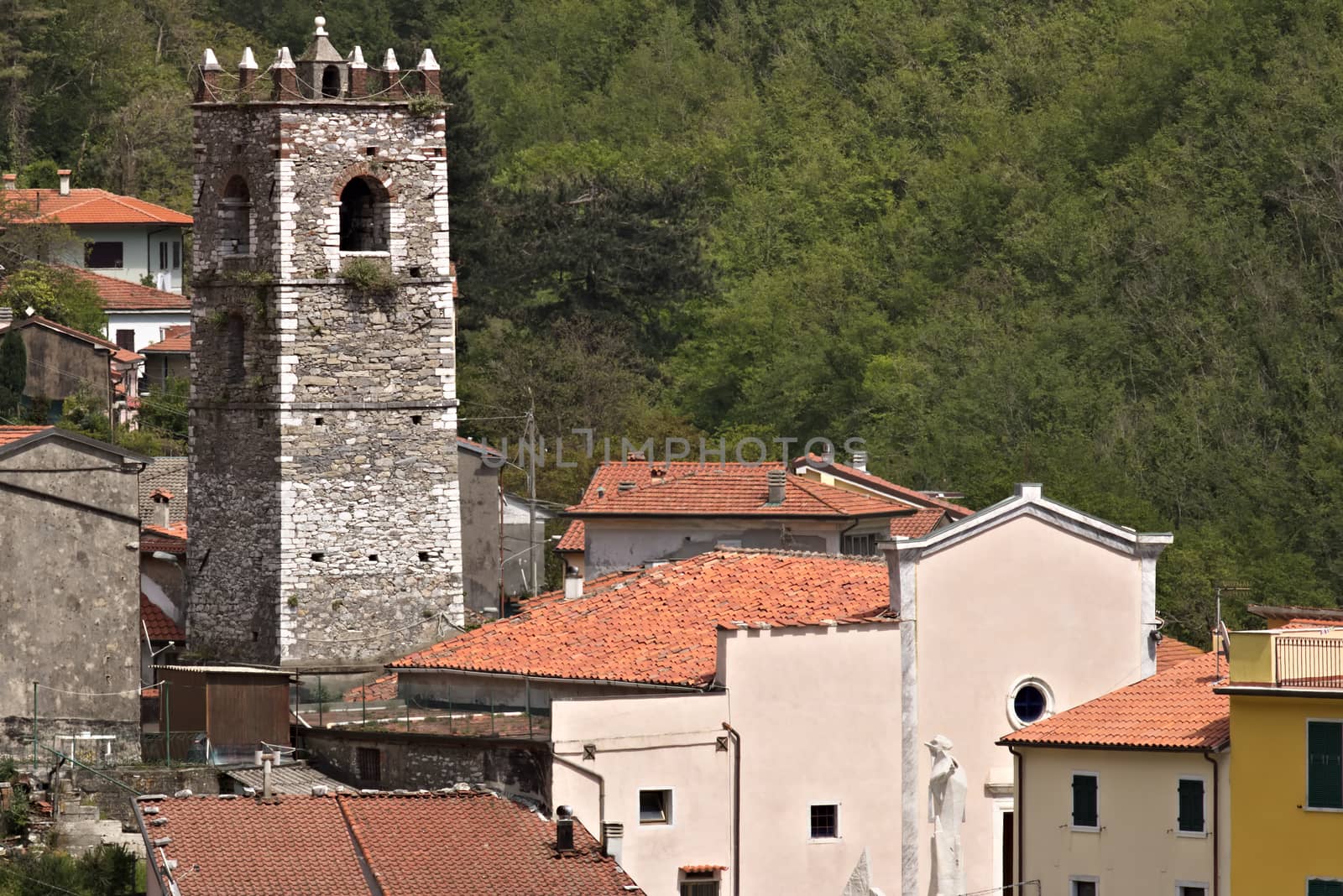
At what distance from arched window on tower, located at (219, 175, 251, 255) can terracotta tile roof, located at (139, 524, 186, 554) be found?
3716 mm

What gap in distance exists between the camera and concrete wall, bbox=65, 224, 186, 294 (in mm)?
69250

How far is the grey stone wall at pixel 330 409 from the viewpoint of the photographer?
122ft

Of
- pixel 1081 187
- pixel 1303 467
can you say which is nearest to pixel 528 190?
pixel 1081 187

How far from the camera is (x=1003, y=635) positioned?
33.8 metres

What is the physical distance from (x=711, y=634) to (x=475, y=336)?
34386 mm

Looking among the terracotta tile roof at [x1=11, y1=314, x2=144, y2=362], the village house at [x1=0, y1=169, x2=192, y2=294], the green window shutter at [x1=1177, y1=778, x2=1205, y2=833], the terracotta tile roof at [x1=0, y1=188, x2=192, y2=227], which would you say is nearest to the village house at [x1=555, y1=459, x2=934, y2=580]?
the green window shutter at [x1=1177, y1=778, x2=1205, y2=833]

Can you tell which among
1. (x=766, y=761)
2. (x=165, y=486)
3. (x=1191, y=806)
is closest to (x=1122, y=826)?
(x=1191, y=806)

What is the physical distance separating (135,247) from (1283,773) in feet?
146

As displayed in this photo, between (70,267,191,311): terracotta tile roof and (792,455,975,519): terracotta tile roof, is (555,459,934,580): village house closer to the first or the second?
(792,455,975,519): terracotta tile roof

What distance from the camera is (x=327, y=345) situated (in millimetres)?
37344

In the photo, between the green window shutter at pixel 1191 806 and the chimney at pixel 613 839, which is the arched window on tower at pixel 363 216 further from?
the green window shutter at pixel 1191 806

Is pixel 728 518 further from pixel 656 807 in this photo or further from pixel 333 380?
pixel 656 807

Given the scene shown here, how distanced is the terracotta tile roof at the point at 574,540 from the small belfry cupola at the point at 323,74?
9993 mm

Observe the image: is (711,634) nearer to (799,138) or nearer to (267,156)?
(267,156)
